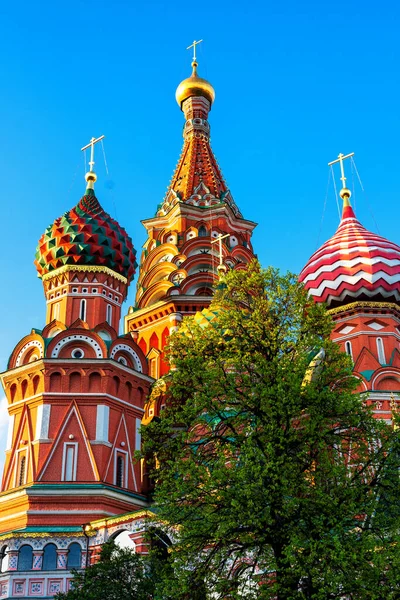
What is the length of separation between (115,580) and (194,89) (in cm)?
2623

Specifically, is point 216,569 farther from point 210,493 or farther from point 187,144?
point 187,144

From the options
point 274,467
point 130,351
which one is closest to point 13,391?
point 130,351

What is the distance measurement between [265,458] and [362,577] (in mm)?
2227

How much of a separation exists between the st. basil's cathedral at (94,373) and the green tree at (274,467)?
17.7ft

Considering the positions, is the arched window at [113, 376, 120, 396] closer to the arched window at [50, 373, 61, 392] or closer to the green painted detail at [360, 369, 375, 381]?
the arched window at [50, 373, 61, 392]

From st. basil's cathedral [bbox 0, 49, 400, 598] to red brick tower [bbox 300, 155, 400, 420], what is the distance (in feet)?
0.11

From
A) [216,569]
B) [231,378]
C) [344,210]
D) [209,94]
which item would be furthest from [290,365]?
[209,94]

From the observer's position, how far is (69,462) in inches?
817

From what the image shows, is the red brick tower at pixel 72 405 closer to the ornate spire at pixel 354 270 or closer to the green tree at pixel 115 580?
the green tree at pixel 115 580

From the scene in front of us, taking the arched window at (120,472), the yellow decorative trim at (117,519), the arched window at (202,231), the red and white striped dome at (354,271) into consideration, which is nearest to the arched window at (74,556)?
the yellow decorative trim at (117,519)

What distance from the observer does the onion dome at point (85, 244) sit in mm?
24594

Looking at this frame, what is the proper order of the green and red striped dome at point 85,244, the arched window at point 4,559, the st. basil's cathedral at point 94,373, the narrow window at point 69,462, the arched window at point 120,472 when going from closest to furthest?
the arched window at point 4,559 → the st. basil's cathedral at point 94,373 → the narrow window at point 69,462 → the arched window at point 120,472 → the green and red striped dome at point 85,244

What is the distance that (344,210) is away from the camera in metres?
27.4

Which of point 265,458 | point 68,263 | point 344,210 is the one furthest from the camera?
point 344,210
